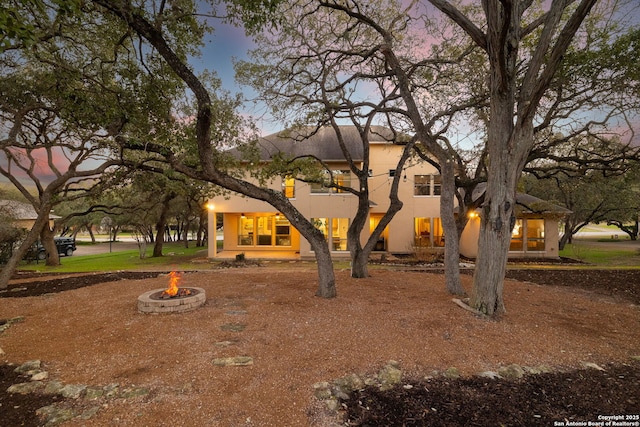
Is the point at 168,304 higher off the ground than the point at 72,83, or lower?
lower

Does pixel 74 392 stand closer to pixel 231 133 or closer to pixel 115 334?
pixel 115 334

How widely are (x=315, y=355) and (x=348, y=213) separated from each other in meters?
13.9

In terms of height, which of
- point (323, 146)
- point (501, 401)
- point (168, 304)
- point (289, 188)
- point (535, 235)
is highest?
point (323, 146)

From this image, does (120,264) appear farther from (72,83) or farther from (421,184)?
(421,184)

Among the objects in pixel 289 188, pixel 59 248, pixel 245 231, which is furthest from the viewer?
pixel 59 248

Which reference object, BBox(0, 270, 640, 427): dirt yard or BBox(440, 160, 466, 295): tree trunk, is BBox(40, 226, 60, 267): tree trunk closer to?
BBox(0, 270, 640, 427): dirt yard

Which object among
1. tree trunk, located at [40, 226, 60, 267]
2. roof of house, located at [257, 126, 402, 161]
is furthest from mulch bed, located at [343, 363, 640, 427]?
tree trunk, located at [40, 226, 60, 267]

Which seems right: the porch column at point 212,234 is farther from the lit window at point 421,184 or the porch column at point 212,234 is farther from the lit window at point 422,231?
the lit window at point 421,184

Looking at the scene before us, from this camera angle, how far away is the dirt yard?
10.6 ft

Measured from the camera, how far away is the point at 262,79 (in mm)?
9664

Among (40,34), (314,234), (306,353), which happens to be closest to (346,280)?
(314,234)

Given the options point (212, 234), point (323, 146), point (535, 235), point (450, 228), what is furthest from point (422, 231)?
point (212, 234)

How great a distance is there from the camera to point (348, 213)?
1814 centimetres

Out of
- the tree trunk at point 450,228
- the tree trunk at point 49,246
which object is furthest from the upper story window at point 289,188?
the tree trunk at point 49,246
